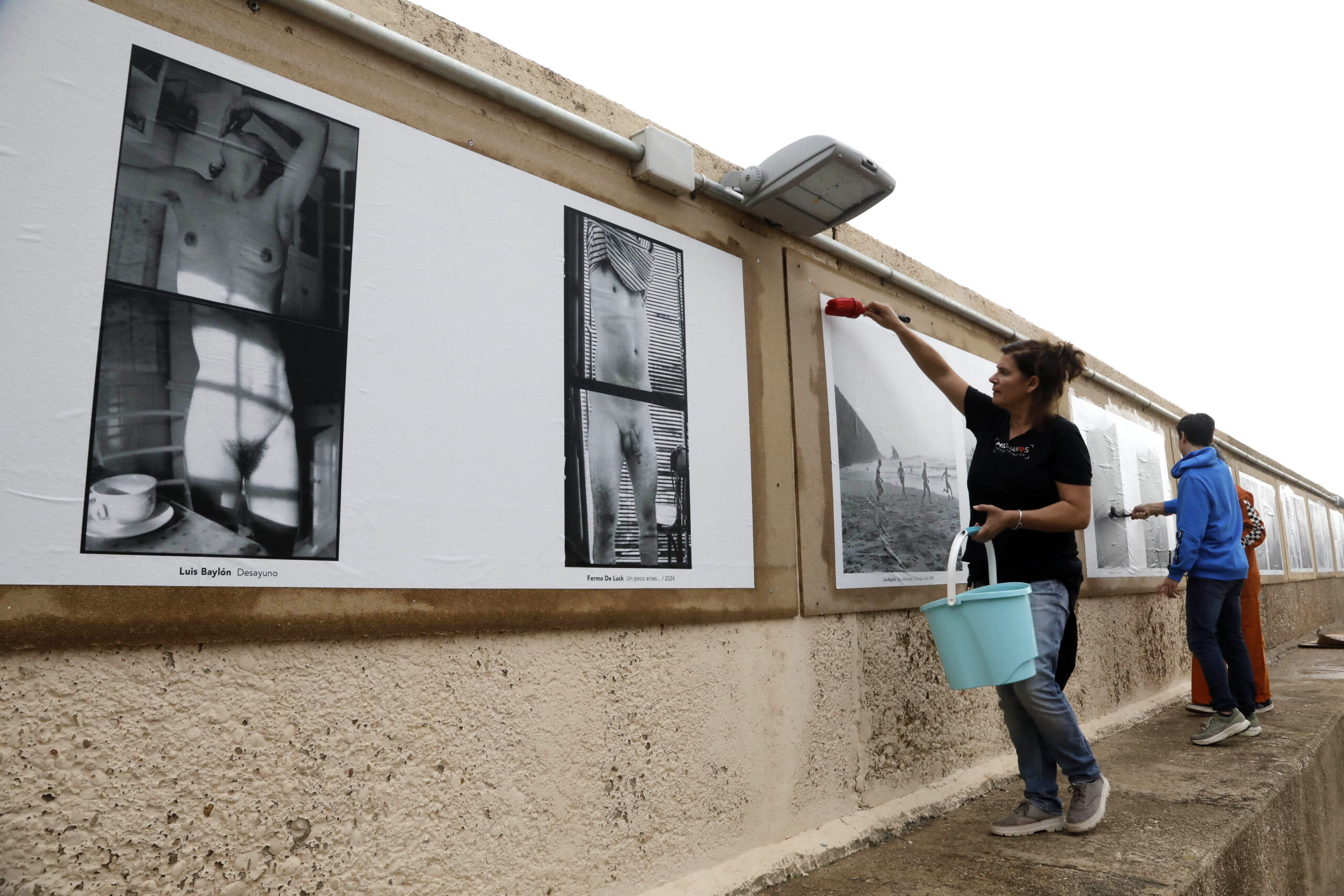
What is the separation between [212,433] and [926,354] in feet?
7.83

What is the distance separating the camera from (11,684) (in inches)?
50.6

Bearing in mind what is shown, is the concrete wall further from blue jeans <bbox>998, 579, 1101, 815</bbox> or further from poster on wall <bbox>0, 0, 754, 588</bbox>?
blue jeans <bbox>998, 579, 1101, 815</bbox>

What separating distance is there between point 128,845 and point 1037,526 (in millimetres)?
2403

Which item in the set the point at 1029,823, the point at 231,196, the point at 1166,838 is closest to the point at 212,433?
the point at 231,196

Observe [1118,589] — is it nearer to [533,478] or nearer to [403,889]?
[533,478]

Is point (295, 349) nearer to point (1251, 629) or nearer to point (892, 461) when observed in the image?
point (892, 461)

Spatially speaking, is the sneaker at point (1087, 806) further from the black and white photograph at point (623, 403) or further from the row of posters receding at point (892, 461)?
the black and white photograph at point (623, 403)

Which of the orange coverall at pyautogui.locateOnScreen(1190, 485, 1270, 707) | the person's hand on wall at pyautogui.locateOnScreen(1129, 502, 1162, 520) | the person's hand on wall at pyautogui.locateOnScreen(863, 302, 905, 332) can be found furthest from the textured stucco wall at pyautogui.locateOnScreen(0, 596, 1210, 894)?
the orange coverall at pyautogui.locateOnScreen(1190, 485, 1270, 707)

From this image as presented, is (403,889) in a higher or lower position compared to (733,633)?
lower

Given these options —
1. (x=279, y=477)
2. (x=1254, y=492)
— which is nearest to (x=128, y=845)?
(x=279, y=477)

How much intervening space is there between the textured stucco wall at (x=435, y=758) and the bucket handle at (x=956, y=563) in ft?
1.58

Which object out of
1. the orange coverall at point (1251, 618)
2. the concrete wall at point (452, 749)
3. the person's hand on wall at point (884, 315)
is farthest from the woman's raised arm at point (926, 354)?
the orange coverall at point (1251, 618)

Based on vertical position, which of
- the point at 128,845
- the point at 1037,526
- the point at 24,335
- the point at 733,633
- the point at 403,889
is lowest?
the point at 403,889

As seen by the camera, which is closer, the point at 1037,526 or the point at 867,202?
the point at 1037,526
